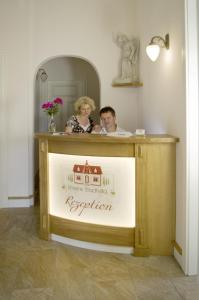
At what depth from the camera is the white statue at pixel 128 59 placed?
4.78m

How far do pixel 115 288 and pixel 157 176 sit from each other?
3.64 feet

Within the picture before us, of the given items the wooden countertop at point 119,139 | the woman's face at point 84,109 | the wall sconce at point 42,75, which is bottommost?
the wooden countertop at point 119,139

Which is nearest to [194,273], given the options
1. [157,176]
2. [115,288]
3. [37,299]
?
[115,288]

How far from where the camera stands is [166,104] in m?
3.35

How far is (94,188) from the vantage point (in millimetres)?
3254

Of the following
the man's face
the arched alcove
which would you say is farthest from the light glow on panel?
the arched alcove

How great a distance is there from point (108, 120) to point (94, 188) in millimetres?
A: 1053

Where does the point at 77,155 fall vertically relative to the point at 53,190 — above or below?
above

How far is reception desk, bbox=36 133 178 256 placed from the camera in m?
3.04

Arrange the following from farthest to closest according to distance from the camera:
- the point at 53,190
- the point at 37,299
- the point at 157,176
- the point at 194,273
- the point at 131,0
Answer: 1. the point at 131,0
2. the point at 53,190
3. the point at 157,176
4. the point at 194,273
5. the point at 37,299

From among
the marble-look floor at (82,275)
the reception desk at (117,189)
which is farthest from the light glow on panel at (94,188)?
the marble-look floor at (82,275)

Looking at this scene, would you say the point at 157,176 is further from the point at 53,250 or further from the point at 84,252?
the point at 53,250

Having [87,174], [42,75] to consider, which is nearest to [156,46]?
[87,174]

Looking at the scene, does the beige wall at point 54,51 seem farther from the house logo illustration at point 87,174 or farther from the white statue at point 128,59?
the house logo illustration at point 87,174
